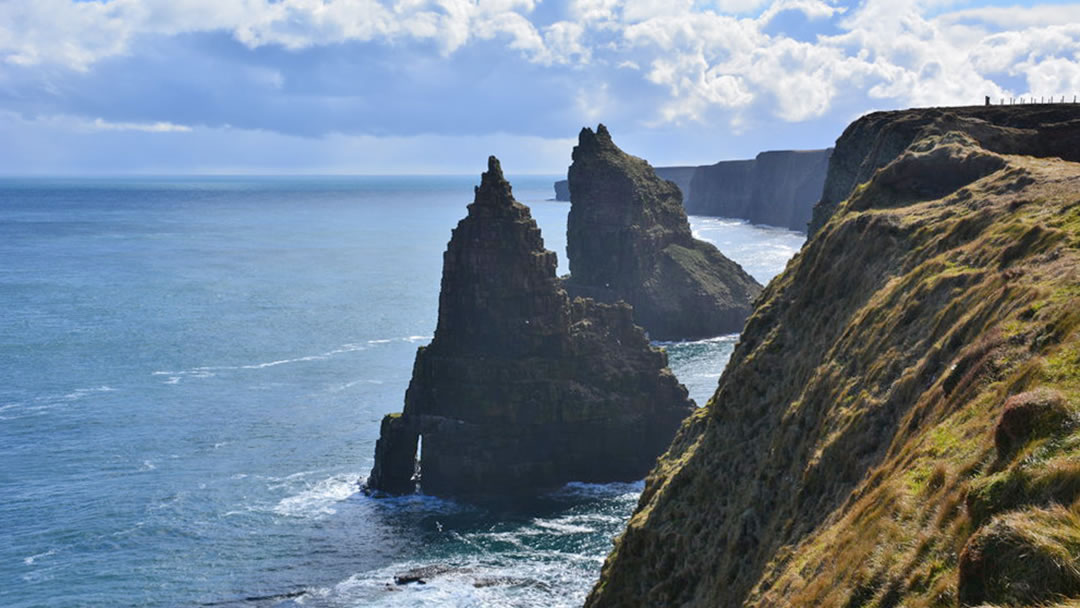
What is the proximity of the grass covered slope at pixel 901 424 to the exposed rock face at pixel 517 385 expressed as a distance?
4345 cm

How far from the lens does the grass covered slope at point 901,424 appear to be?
19.8m

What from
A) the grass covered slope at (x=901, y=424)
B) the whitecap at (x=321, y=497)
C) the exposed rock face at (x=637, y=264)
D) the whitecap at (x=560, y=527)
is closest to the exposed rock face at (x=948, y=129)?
the grass covered slope at (x=901, y=424)

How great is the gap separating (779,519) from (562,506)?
2243 inches

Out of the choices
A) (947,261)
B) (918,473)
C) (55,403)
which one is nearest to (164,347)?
(55,403)

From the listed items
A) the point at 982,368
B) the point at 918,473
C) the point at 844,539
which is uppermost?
the point at 982,368

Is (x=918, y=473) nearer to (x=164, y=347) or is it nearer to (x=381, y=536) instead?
(x=381, y=536)

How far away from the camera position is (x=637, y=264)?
608ft

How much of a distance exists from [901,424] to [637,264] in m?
155

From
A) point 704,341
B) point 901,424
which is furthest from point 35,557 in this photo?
point 704,341

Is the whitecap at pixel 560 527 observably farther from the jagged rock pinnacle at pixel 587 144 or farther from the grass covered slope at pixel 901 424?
the jagged rock pinnacle at pixel 587 144

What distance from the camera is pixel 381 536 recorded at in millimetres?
83562

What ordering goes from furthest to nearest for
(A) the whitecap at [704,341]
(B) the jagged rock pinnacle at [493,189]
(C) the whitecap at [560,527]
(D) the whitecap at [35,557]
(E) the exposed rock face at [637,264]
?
(E) the exposed rock face at [637,264]
(A) the whitecap at [704,341]
(B) the jagged rock pinnacle at [493,189]
(C) the whitecap at [560,527]
(D) the whitecap at [35,557]

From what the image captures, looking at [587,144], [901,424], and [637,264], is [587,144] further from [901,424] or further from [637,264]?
[901,424]

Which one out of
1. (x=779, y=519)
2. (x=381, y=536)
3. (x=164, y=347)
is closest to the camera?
(x=779, y=519)
